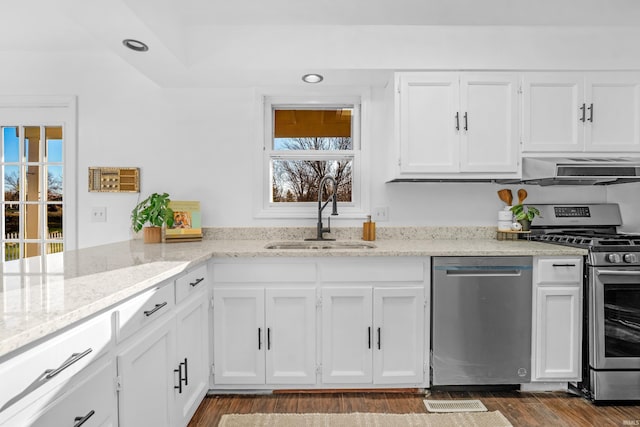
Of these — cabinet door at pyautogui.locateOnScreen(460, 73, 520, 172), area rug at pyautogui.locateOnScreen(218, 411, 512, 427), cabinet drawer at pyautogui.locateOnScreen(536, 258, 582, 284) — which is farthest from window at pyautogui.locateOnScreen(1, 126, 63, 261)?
cabinet drawer at pyautogui.locateOnScreen(536, 258, 582, 284)

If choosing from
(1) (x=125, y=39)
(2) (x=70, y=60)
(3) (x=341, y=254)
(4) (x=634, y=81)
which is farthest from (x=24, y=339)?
(4) (x=634, y=81)

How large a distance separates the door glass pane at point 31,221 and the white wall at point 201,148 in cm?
49

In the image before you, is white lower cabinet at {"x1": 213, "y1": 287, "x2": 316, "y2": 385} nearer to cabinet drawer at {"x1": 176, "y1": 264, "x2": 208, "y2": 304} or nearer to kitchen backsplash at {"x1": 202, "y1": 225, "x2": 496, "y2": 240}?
cabinet drawer at {"x1": 176, "y1": 264, "x2": 208, "y2": 304}

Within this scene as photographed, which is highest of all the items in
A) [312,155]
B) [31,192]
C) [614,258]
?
[312,155]

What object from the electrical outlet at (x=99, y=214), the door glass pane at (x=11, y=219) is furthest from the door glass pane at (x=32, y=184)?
the electrical outlet at (x=99, y=214)

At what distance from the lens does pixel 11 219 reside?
294cm

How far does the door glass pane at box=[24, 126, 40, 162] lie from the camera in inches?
114

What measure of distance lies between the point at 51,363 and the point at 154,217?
5.61 feet

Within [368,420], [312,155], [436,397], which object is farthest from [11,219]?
[436,397]

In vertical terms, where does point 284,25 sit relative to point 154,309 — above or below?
above

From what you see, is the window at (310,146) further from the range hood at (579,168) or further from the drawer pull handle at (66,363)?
the drawer pull handle at (66,363)

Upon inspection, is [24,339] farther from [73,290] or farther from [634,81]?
[634,81]

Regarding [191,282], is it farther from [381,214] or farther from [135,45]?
[381,214]

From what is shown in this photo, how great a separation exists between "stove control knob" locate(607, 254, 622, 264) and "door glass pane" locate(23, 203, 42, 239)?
3945 millimetres
